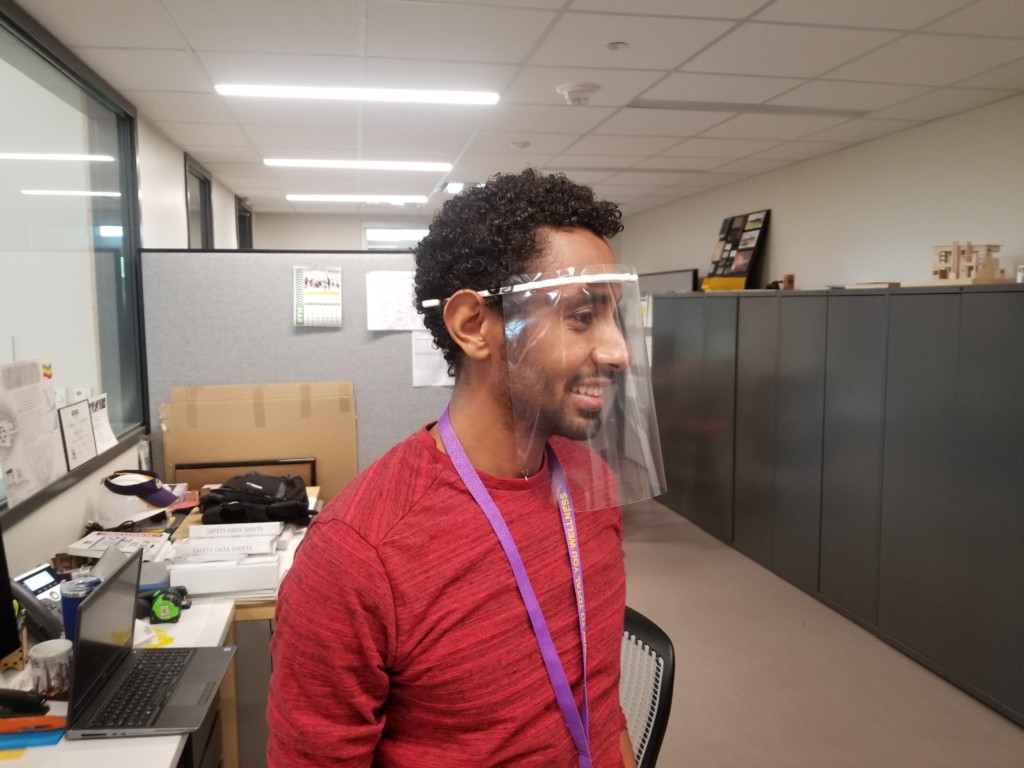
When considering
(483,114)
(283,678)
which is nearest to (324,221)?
(483,114)

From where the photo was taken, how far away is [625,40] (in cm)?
274

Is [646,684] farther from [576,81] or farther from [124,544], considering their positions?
[576,81]

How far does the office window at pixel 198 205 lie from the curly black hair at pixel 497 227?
4.20 meters

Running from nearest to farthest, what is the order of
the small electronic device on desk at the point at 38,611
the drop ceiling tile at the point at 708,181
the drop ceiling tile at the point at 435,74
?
the small electronic device on desk at the point at 38,611 → the drop ceiling tile at the point at 435,74 → the drop ceiling tile at the point at 708,181

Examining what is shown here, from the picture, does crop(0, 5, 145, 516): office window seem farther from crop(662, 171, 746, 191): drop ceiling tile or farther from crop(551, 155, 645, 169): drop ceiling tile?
crop(662, 171, 746, 191): drop ceiling tile

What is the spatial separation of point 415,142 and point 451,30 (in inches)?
77.9

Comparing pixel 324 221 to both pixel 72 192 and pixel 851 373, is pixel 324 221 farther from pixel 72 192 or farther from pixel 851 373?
pixel 851 373

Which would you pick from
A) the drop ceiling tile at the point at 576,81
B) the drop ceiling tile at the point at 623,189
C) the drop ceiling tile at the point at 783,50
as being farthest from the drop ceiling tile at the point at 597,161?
the drop ceiling tile at the point at 783,50

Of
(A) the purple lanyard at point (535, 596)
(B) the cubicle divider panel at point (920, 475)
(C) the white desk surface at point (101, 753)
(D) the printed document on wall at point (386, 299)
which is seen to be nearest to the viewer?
(A) the purple lanyard at point (535, 596)

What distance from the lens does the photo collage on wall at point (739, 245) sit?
5645 mm

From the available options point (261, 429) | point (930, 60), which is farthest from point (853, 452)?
point (261, 429)

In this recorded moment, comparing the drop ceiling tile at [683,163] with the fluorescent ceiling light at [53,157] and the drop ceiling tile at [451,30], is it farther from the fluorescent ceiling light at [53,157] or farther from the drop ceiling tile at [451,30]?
the fluorescent ceiling light at [53,157]

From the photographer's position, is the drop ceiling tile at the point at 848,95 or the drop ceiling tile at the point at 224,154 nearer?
the drop ceiling tile at the point at 848,95

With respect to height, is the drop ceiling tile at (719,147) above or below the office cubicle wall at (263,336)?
above
